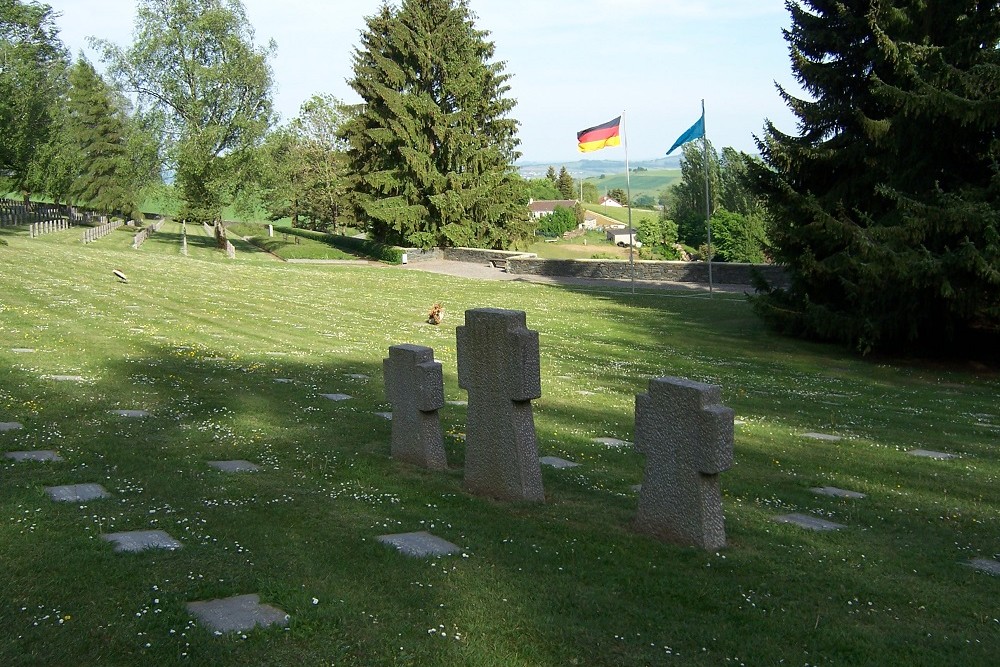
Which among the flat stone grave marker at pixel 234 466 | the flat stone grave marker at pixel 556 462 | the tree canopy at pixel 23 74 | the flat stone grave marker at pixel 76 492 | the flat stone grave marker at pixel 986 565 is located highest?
the tree canopy at pixel 23 74

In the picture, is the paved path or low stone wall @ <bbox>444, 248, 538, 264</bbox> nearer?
the paved path

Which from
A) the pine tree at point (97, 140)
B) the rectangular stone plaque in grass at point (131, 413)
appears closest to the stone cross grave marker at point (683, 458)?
the rectangular stone plaque in grass at point (131, 413)

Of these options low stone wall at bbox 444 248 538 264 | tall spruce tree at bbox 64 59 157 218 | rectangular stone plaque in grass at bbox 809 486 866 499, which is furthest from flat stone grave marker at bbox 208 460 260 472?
tall spruce tree at bbox 64 59 157 218

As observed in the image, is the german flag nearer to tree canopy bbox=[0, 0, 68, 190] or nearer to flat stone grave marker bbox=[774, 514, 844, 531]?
tree canopy bbox=[0, 0, 68, 190]

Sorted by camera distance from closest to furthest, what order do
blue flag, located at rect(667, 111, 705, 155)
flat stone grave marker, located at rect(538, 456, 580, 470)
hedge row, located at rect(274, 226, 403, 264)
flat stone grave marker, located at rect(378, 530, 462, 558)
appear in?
flat stone grave marker, located at rect(378, 530, 462, 558) < flat stone grave marker, located at rect(538, 456, 580, 470) < blue flag, located at rect(667, 111, 705, 155) < hedge row, located at rect(274, 226, 403, 264)

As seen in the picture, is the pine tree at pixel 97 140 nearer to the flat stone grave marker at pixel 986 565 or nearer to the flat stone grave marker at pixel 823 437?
the flat stone grave marker at pixel 823 437

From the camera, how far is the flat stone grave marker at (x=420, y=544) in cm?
561

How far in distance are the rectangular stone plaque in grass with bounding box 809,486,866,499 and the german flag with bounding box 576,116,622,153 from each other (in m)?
23.8

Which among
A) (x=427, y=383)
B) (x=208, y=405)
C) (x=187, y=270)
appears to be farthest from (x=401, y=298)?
(x=427, y=383)

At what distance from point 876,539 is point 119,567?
17.2ft

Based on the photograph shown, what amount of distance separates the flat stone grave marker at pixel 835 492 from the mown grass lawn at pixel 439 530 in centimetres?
15

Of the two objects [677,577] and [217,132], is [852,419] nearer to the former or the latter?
[677,577]

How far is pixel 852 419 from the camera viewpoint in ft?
42.3

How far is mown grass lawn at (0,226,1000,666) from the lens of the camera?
441 centimetres
